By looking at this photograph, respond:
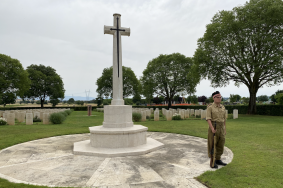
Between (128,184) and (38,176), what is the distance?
6.17 ft

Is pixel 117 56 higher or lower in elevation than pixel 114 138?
higher

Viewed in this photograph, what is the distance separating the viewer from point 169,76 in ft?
111

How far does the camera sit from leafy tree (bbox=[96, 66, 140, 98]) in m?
42.3

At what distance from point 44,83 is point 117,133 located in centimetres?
3888

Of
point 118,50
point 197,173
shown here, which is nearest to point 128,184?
point 197,173

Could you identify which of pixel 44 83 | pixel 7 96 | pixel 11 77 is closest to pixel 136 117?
pixel 11 77

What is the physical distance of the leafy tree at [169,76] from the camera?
3338 cm

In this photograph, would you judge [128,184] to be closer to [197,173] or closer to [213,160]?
[197,173]

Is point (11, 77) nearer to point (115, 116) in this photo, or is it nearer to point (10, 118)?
point (10, 118)

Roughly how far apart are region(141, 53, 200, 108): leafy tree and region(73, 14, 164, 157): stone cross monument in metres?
26.9

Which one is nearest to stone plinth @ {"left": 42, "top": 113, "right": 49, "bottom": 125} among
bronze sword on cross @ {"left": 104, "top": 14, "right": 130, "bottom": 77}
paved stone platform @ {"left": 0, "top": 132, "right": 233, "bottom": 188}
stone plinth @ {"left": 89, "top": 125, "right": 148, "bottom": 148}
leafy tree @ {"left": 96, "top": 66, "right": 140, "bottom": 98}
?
paved stone platform @ {"left": 0, "top": 132, "right": 233, "bottom": 188}

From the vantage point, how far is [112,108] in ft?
20.4

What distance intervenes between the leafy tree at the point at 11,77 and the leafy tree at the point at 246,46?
2781cm

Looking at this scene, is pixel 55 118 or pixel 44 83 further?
pixel 44 83
